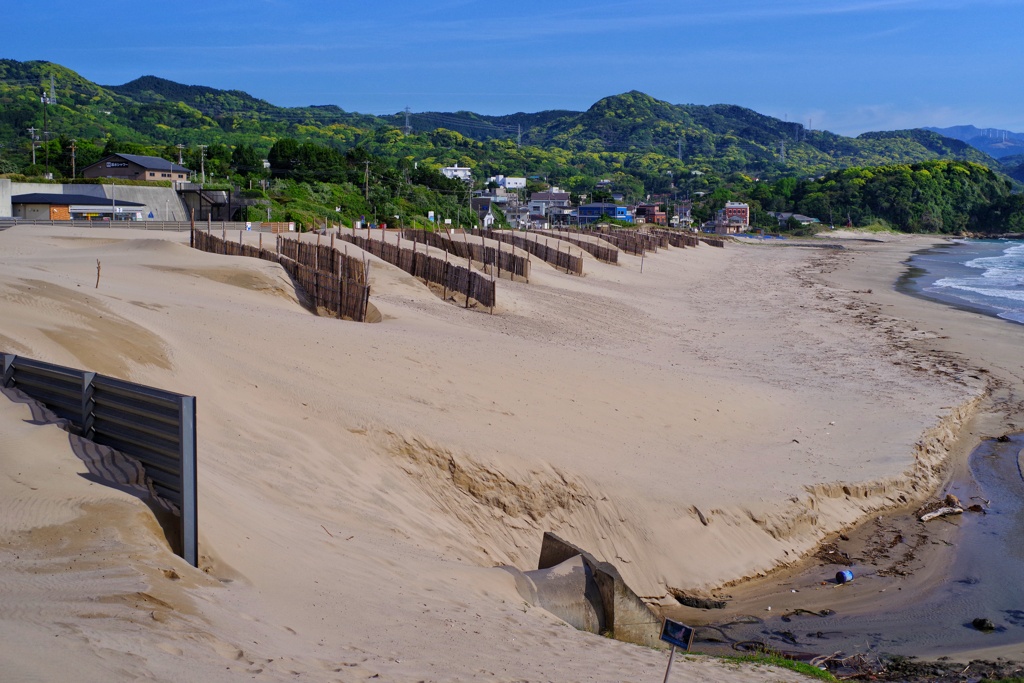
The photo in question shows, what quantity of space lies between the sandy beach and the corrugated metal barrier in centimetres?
24

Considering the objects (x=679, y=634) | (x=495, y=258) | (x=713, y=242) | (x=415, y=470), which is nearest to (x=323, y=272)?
(x=415, y=470)

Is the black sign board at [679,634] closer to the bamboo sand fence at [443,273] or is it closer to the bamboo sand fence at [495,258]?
the bamboo sand fence at [443,273]

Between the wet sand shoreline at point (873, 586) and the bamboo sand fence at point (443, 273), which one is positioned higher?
the bamboo sand fence at point (443, 273)

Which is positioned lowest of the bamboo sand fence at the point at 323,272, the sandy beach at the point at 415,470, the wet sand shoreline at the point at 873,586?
the wet sand shoreline at the point at 873,586

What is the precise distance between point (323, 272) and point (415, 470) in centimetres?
1174

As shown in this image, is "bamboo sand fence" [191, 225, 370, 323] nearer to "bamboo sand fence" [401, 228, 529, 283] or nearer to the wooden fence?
"bamboo sand fence" [401, 228, 529, 283]

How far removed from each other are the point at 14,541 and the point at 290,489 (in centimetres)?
303

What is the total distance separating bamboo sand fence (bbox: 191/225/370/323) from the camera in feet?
66.1

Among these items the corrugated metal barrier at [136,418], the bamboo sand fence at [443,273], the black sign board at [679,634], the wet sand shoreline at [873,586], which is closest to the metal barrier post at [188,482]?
the corrugated metal barrier at [136,418]

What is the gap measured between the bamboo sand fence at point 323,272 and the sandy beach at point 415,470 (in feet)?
2.21

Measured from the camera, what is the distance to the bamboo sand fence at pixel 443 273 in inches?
1021

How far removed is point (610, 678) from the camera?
6254mm

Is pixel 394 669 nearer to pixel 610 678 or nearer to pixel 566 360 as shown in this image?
pixel 610 678

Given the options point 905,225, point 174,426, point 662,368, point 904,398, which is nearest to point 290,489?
point 174,426
